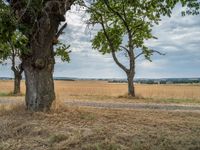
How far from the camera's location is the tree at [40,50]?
1297 cm

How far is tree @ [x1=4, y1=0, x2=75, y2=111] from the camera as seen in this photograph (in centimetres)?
1297

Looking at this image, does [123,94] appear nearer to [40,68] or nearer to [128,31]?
[128,31]

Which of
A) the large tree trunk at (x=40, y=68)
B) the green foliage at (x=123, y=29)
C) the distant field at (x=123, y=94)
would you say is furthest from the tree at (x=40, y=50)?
the green foliage at (x=123, y=29)

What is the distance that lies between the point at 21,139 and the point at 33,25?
411cm

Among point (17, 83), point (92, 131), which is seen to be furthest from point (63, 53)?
point (92, 131)

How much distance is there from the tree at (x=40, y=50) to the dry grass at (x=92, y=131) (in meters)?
0.57

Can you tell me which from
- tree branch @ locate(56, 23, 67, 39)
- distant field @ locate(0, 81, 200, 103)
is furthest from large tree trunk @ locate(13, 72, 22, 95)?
tree branch @ locate(56, 23, 67, 39)

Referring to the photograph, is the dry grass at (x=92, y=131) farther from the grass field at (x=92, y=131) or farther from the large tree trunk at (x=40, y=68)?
the large tree trunk at (x=40, y=68)

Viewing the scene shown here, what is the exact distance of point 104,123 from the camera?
11.4 meters

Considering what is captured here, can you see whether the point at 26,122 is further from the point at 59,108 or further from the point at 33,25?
the point at 33,25

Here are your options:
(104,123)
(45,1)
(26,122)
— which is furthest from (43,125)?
(45,1)

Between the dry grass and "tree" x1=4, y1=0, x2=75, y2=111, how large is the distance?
0.57 meters

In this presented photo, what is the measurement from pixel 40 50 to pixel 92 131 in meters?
4.15

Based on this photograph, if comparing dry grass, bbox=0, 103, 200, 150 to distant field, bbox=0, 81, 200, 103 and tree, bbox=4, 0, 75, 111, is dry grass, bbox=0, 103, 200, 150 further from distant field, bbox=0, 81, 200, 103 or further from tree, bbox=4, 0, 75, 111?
distant field, bbox=0, 81, 200, 103
